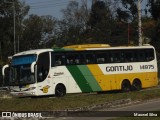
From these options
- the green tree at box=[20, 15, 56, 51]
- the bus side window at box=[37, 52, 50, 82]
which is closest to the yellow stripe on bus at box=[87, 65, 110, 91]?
the bus side window at box=[37, 52, 50, 82]

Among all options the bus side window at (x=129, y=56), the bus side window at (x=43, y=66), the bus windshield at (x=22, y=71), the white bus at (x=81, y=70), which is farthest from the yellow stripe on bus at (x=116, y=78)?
the bus windshield at (x=22, y=71)

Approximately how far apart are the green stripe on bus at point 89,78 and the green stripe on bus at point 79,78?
180mm

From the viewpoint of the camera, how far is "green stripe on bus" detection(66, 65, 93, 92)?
29.8m

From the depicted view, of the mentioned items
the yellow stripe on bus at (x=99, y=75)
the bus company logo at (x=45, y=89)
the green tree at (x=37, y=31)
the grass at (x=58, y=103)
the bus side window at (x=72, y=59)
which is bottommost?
the grass at (x=58, y=103)

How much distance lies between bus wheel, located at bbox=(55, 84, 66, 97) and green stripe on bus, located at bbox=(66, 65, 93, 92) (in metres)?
0.98

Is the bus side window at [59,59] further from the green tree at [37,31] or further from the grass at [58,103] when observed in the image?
the green tree at [37,31]

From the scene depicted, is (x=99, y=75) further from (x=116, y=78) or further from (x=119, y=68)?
(x=119, y=68)

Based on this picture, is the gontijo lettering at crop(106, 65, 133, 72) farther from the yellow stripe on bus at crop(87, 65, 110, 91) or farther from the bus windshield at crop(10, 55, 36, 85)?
the bus windshield at crop(10, 55, 36, 85)

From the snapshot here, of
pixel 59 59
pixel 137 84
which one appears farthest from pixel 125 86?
pixel 59 59

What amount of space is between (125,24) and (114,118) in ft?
226

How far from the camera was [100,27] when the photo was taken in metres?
87.9

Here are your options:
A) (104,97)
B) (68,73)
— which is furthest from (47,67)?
(104,97)

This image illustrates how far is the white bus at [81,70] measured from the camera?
93.7 ft

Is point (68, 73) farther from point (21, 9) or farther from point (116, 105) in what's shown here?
point (21, 9)
